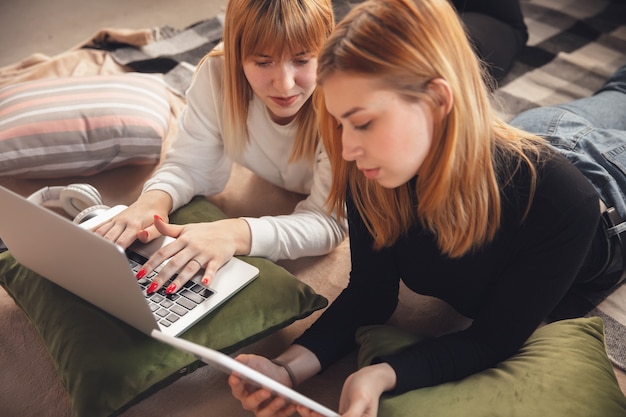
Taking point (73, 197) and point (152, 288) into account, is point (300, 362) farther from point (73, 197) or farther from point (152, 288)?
point (73, 197)

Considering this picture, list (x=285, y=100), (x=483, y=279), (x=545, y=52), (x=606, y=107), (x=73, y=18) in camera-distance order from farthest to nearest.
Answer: (x=73, y=18) < (x=545, y=52) < (x=606, y=107) < (x=285, y=100) < (x=483, y=279)

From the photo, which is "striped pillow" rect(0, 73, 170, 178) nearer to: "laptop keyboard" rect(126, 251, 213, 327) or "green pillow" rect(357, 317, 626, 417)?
"laptop keyboard" rect(126, 251, 213, 327)

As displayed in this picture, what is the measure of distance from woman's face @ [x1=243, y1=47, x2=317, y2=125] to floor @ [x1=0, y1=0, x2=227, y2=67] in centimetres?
133

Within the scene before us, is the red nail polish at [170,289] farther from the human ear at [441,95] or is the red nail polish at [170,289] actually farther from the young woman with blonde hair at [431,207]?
the human ear at [441,95]

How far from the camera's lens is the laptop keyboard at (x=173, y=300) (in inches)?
40.0

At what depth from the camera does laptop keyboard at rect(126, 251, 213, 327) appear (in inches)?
40.0

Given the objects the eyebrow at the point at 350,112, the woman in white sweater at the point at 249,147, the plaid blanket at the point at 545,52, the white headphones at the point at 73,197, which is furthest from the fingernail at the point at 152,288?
the plaid blanket at the point at 545,52

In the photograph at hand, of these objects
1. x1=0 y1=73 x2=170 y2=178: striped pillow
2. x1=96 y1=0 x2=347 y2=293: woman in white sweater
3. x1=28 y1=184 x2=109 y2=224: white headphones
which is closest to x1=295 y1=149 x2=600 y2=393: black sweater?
x1=96 y1=0 x2=347 y2=293: woman in white sweater

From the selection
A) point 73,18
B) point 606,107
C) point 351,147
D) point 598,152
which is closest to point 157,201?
point 351,147

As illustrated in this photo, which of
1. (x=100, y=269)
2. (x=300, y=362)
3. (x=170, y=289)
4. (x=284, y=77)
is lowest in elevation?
(x=300, y=362)

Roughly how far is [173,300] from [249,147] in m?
0.43

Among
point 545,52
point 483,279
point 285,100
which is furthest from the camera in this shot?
point 545,52

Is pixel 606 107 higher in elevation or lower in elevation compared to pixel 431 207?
lower

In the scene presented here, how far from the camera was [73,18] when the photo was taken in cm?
248
